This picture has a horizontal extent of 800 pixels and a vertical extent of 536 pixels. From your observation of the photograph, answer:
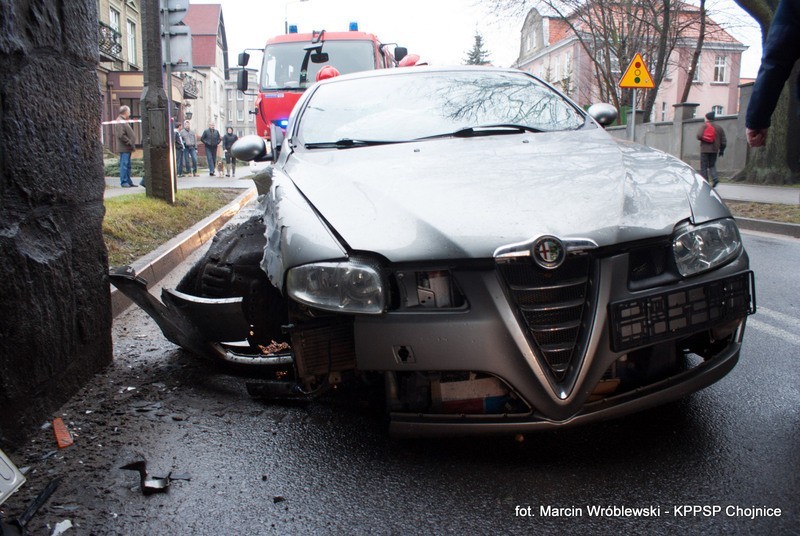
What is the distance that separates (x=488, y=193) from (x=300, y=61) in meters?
12.5

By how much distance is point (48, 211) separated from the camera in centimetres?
320

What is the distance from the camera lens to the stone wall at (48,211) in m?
2.83

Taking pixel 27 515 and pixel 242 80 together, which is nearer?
pixel 27 515

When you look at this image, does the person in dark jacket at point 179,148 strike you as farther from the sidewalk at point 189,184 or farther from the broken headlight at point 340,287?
the broken headlight at point 340,287

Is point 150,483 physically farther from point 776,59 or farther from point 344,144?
point 776,59

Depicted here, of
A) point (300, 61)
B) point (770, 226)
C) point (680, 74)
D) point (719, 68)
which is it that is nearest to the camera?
point (770, 226)

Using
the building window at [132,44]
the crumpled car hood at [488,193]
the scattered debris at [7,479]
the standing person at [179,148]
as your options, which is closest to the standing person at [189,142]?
the standing person at [179,148]

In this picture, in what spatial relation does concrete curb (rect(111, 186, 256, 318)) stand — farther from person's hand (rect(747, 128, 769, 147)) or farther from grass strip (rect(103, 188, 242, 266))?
person's hand (rect(747, 128, 769, 147))

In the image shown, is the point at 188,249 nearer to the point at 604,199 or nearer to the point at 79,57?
the point at 79,57

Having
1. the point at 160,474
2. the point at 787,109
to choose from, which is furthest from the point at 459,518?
the point at 787,109

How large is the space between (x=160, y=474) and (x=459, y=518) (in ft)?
3.61

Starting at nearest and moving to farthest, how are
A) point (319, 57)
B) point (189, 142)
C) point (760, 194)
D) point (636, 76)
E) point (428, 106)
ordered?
point (428, 106) < point (319, 57) < point (760, 194) < point (636, 76) < point (189, 142)

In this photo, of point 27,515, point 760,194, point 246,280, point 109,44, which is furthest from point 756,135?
point 109,44

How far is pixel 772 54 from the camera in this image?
3.09 meters
